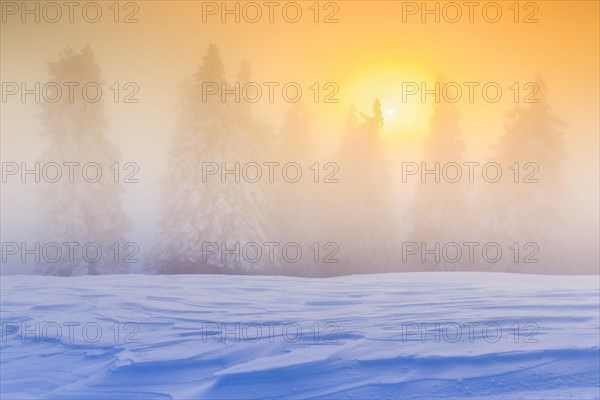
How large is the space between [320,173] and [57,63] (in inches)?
222

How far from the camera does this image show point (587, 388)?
212 cm

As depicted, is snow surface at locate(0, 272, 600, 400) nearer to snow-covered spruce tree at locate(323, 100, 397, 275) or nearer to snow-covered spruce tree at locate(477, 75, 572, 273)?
snow-covered spruce tree at locate(477, 75, 572, 273)

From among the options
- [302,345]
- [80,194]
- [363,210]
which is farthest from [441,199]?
[302,345]

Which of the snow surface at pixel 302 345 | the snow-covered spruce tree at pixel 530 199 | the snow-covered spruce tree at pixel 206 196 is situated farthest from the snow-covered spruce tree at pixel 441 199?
the snow surface at pixel 302 345

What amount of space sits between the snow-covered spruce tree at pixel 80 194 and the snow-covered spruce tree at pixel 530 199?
727 cm

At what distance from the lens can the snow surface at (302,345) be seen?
2.20 m

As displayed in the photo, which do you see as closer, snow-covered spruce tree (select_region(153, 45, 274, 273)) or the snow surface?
the snow surface

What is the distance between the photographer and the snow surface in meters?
2.20

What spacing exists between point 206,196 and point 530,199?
20.4ft

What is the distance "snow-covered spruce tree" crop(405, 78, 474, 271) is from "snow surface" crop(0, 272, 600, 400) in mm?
5985

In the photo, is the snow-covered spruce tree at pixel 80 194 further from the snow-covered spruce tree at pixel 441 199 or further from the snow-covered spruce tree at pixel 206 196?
the snow-covered spruce tree at pixel 441 199

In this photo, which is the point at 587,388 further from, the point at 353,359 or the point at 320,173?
the point at 320,173

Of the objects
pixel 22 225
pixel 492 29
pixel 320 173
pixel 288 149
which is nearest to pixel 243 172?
pixel 288 149

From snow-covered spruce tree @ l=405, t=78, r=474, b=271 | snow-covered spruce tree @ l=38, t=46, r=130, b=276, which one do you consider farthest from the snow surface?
snow-covered spruce tree @ l=405, t=78, r=474, b=271
